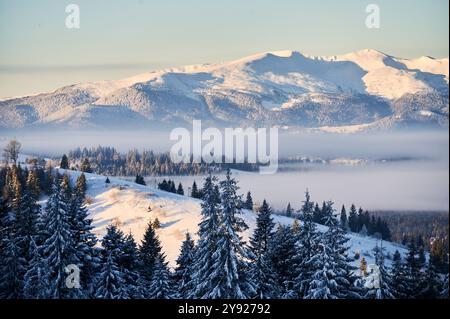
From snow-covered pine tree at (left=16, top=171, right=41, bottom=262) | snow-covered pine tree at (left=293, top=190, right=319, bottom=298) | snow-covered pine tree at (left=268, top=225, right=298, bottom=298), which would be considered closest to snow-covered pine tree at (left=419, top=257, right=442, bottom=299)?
snow-covered pine tree at (left=268, top=225, right=298, bottom=298)

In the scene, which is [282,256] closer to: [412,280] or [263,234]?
[263,234]

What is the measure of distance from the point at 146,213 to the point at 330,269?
258 feet

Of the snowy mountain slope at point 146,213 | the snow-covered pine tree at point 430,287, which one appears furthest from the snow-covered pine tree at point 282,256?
the snowy mountain slope at point 146,213

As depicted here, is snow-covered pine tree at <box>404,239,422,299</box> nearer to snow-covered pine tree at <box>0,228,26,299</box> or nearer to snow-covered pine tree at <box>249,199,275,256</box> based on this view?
snow-covered pine tree at <box>249,199,275,256</box>

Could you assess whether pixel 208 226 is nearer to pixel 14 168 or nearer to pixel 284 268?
pixel 284 268

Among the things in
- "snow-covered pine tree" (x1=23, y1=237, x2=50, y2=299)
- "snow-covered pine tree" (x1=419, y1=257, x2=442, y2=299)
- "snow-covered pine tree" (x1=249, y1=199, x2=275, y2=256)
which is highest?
"snow-covered pine tree" (x1=249, y1=199, x2=275, y2=256)

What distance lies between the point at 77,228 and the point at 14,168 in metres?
77.9

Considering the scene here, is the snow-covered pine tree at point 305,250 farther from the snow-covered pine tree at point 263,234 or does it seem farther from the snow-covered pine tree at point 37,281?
the snow-covered pine tree at point 37,281

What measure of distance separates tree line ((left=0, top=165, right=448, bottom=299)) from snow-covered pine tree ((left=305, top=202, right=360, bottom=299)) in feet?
0.20

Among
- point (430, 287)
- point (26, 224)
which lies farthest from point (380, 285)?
point (26, 224)

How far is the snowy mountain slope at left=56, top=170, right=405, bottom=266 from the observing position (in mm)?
101719

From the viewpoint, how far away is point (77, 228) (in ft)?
143

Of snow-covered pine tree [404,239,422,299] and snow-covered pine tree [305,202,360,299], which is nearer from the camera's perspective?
snow-covered pine tree [305,202,360,299]
